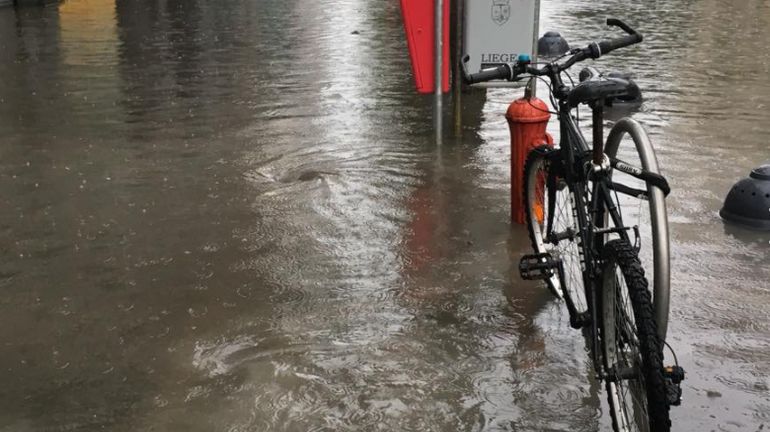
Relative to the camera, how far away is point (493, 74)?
13.0 ft

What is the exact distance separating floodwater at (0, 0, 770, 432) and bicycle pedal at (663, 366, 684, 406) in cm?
Answer: 76

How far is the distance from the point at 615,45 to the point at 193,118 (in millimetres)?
6261

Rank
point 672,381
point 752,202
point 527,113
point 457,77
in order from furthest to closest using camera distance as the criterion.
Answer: point 457,77
point 752,202
point 527,113
point 672,381

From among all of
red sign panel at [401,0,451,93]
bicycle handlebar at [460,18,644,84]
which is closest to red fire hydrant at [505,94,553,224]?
bicycle handlebar at [460,18,644,84]

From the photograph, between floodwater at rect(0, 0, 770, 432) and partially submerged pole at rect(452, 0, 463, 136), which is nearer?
floodwater at rect(0, 0, 770, 432)

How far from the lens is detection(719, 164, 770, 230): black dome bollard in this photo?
5691mm

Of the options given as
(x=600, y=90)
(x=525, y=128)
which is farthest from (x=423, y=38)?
(x=600, y=90)

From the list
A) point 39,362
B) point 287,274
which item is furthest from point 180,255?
point 39,362

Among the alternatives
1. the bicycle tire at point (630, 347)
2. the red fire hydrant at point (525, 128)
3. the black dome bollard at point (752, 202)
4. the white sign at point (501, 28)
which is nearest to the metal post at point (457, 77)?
the white sign at point (501, 28)

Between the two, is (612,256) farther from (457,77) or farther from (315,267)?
(457,77)

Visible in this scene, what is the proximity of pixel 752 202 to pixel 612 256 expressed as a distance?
3047mm

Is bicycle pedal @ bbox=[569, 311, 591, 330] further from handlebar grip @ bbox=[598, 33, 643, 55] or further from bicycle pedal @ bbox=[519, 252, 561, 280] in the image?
handlebar grip @ bbox=[598, 33, 643, 55]

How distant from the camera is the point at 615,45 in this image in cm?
388

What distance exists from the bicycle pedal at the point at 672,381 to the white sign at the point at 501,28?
4.90 metres
